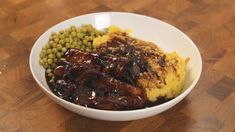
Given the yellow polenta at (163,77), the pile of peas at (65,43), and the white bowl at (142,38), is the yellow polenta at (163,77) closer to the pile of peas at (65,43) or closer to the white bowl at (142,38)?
the white bowl at (142,38)

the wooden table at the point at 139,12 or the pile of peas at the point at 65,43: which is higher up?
the pile of peas at the point at 65,43

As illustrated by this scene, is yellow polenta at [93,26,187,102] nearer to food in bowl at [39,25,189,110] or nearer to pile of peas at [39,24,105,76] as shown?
food in bowl at [39,25,189,110]

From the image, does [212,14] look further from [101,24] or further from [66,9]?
[66,9]

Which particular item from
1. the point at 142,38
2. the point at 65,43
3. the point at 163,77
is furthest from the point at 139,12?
the point at 163,77

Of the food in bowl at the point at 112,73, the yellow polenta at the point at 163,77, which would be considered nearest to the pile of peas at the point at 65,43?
the food in bowl at the point at 112,73

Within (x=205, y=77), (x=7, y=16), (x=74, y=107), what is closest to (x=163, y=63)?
(x=205, y=77)

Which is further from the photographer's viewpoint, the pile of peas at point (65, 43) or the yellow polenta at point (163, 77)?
the pile of peas at point (65, 43)
